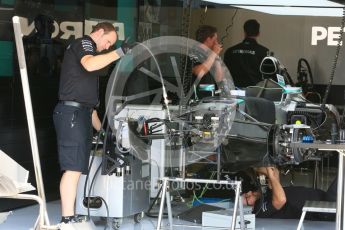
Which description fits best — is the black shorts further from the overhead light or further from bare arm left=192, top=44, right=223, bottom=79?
the overhead light

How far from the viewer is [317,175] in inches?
295

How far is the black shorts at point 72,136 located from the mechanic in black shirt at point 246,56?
2404 mm

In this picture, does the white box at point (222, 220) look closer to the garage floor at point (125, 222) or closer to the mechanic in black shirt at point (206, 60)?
the garage floor at point (125, 222)

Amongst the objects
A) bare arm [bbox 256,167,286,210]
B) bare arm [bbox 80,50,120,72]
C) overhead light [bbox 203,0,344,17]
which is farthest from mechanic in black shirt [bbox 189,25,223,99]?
bare arm [bbox 80,50,120,72]

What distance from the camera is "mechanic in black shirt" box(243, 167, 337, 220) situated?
6293mm

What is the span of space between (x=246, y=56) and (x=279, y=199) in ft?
6.01

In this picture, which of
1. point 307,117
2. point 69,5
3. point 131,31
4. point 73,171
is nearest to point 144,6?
point 131,31

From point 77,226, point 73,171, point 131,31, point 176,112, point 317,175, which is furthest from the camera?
point 131,31

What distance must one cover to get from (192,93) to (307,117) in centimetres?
143

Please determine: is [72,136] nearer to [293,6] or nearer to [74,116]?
[74,116]

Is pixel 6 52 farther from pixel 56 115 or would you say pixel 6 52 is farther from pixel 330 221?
pixel 330 221

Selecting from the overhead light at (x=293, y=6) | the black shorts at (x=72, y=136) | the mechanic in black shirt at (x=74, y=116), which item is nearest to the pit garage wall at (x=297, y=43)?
the overhead light at (x=293, y=6)

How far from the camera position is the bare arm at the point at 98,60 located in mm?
5289

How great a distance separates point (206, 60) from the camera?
7688mm
